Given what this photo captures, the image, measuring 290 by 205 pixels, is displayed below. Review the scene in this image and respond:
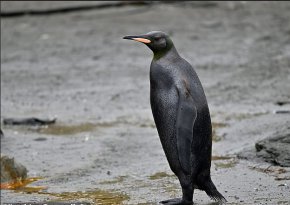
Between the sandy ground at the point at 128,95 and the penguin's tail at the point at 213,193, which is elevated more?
the penguin's tail at the point at 213,193

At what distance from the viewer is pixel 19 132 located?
34.6 ft

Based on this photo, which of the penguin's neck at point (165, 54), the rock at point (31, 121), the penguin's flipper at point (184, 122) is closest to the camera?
the penguin's flipper at point (184, 122)

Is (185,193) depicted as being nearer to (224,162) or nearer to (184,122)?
(184,122)

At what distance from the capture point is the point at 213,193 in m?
6.14

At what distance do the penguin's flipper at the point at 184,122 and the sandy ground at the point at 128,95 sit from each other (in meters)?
0.57

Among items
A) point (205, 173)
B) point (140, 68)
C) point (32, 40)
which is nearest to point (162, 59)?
point (205, 173)

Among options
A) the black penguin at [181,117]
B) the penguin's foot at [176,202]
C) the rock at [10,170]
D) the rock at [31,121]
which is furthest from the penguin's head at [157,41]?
the rock at [31,121]

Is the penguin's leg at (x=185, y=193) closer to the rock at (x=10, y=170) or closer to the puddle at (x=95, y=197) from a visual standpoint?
the puddle at (x=95, y=197)

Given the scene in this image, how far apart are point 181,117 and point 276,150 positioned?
184cm

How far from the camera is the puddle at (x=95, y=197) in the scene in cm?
664

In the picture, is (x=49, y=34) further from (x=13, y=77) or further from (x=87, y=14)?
(x=13, y=77)

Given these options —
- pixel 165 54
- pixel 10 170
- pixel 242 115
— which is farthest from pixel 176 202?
pixel 242 115

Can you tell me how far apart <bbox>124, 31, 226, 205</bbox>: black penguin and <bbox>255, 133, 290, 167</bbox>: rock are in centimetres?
138

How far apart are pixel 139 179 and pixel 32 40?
28.6 ft
